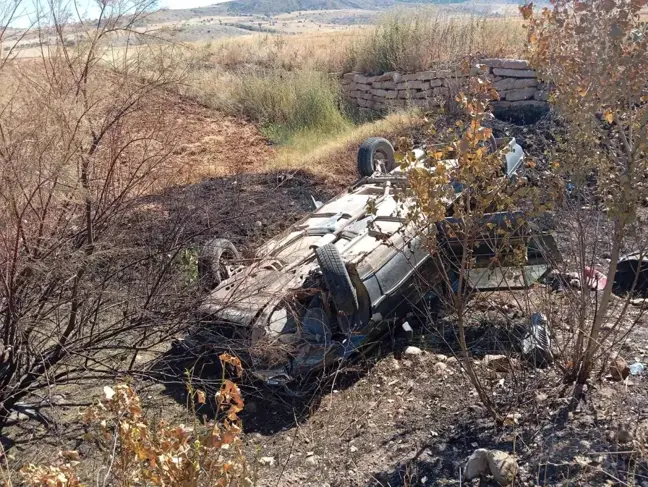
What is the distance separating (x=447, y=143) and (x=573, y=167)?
0.81m

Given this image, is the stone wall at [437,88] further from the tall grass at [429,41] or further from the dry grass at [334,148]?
the dry grass at [334,148]

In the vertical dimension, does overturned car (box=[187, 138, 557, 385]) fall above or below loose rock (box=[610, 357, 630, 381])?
above

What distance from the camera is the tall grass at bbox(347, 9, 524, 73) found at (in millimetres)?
14000

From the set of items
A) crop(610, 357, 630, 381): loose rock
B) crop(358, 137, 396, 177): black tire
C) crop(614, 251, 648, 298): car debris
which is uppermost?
crop(358, 137, 396, 177): black tire

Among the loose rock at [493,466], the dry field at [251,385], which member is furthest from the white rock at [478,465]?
the dry field at [251,385]

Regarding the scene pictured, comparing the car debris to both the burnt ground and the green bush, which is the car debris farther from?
the green bush

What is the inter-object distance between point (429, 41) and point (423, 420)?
11.7 meters

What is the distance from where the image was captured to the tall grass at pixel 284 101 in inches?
557

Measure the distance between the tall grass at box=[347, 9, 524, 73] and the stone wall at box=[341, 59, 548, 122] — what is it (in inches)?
16.3

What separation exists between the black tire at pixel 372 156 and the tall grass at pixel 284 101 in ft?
17.3

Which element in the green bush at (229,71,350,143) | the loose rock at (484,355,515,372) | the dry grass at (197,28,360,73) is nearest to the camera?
the loose rock at (484,355,515,372)

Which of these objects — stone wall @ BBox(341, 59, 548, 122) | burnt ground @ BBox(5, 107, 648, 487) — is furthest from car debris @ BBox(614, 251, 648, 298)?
stone wall @ BBox(341, 59, 548, 122)

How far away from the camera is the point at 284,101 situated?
49.1ft

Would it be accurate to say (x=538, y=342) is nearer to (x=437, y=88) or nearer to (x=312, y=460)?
(x=312, y=460)
